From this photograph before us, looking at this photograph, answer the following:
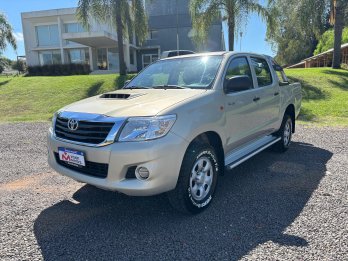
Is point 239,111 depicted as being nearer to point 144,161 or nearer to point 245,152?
point 245,152

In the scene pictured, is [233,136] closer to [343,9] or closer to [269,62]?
[269,62]

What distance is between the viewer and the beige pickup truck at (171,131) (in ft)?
10.4

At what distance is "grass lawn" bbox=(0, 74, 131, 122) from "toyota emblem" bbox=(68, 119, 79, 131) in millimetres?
10845

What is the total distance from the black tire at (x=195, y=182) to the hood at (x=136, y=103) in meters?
0.58

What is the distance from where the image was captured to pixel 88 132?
11.0ft

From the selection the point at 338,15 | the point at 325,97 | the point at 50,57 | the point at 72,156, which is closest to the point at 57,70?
the point at 50,57

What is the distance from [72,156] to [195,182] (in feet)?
4.66

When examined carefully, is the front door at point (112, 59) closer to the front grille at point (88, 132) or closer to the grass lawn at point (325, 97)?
the grass lawn at point (325, 97)

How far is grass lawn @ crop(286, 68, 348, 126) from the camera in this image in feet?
33.6

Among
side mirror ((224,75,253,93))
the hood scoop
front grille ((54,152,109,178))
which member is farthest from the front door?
front grille ((54,152,109,178))

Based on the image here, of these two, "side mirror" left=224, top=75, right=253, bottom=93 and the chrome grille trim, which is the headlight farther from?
"side mirror" left=224, top=75, right=253, bottom=93

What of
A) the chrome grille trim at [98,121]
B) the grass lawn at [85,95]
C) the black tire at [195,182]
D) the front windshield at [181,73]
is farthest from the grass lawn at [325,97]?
the chrome grille trim at [98,121]

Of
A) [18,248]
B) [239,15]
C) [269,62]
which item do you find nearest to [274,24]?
[239,15]

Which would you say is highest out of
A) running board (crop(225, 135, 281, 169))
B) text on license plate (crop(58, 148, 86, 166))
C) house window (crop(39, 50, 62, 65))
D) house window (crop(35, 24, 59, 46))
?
house window (crop(35, 24, 59, 46))
